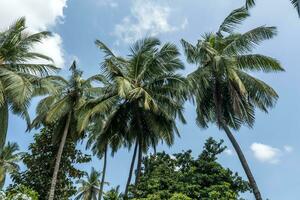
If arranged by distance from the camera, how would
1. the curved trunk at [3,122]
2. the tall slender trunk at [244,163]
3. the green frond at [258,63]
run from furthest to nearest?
the green frond at [258,63]
the curved trunk at [3,122]
the tall slender trunk at [244,163]

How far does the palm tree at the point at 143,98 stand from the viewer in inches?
891

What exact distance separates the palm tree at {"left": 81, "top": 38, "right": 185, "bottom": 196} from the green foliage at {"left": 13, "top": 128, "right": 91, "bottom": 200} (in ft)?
17.5

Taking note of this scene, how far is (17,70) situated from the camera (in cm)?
2039

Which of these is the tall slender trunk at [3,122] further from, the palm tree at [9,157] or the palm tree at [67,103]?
the palm tree at [9,157]

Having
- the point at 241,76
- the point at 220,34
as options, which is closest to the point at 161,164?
the point at 241,76

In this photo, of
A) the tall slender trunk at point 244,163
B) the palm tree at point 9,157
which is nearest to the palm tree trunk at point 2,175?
the palm tree at point 9,157

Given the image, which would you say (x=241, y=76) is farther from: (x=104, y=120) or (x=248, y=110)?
(x=104, y=120)

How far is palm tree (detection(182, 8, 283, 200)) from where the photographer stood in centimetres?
1983

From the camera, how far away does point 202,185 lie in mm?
18109

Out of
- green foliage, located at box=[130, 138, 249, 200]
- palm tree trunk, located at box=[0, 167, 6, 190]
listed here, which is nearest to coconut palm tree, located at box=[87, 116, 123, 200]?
green foliage, located at box=[130, 138, 249, 200]

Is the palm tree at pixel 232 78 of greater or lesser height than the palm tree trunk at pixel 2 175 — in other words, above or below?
below

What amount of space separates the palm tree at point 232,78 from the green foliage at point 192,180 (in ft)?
4.84

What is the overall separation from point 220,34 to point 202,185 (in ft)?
25.8

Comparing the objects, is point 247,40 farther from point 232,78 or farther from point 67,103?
point 67,103
